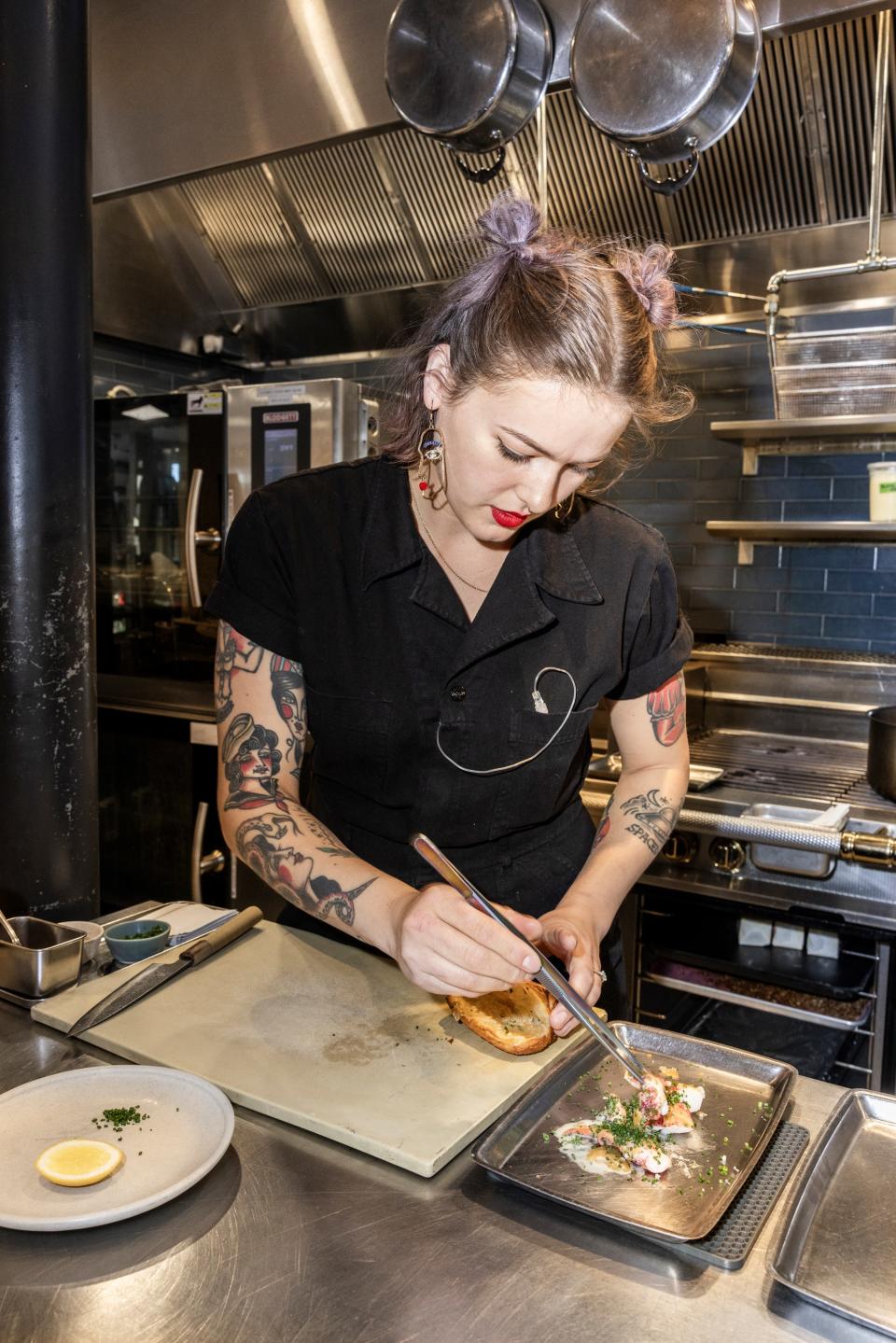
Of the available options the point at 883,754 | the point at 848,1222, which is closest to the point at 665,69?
the point at 883,754

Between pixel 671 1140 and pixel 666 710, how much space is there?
0.78 m

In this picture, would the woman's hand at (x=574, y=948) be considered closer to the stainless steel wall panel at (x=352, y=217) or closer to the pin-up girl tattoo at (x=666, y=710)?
the pin-up girl tattoo at (x=666, y=710)

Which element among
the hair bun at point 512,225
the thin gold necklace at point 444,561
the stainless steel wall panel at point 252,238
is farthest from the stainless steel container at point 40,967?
the stainless steel wall panel at point 252,238

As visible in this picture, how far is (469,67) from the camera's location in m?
2.21

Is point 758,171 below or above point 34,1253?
above

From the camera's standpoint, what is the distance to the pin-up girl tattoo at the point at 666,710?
67.2 inches

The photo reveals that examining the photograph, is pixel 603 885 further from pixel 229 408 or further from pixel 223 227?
pixel 223 227

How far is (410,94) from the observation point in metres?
2.29

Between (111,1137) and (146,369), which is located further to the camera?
(146,369)

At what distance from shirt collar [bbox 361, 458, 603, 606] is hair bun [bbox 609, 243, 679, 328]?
36 centimetres

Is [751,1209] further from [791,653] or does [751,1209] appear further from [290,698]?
[791,653]

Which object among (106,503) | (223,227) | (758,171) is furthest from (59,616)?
(223,227)

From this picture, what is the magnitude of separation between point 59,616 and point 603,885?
108cm

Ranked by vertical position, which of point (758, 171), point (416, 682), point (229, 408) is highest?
point (758, 171)
